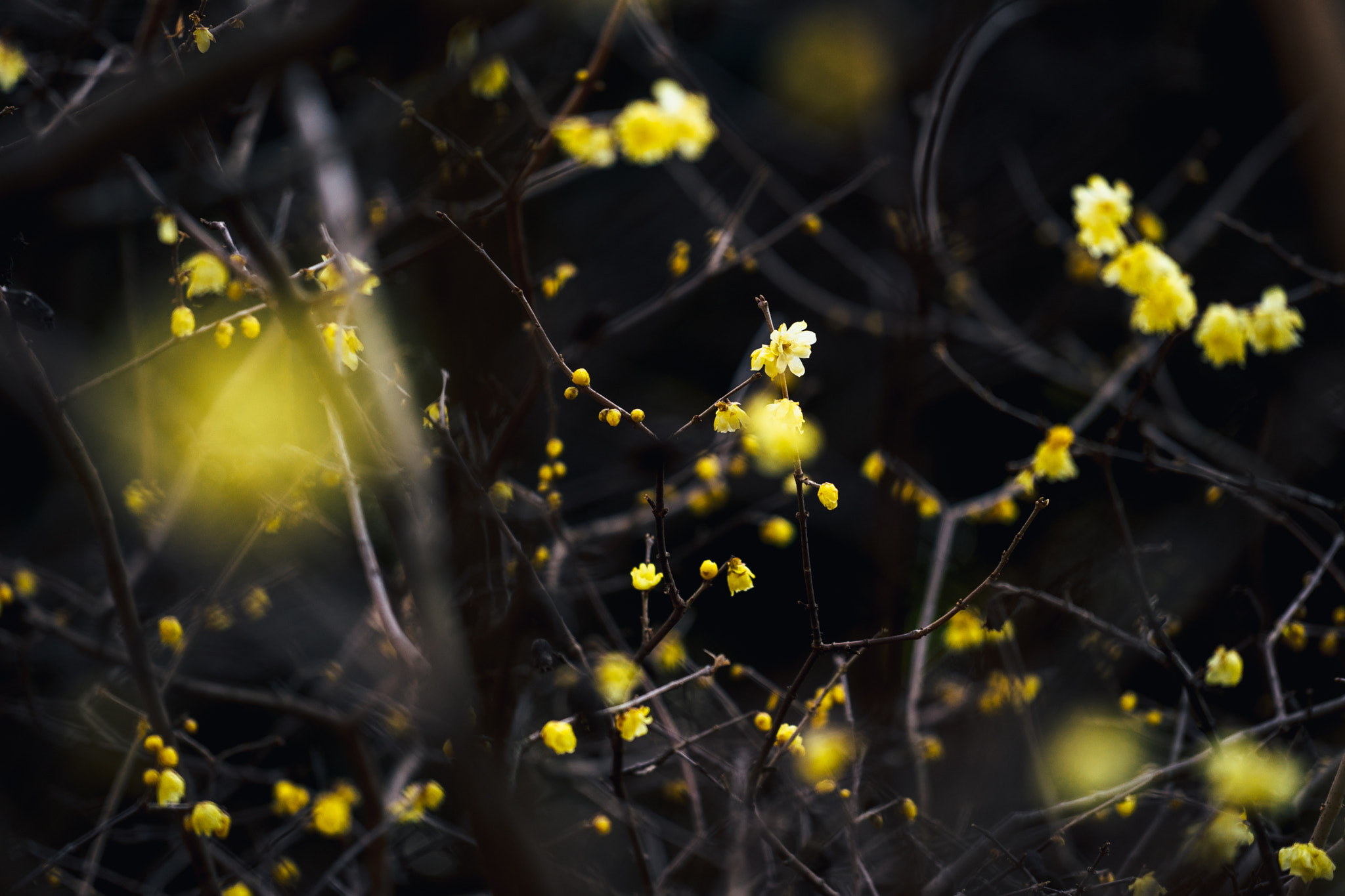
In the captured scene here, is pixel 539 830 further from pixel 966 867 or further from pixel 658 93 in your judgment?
pixel 658 93

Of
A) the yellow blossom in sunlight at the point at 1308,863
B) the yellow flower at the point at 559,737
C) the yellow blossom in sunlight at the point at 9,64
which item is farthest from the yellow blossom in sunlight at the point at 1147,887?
the yellow blossom in sunlight at the point at 9,64

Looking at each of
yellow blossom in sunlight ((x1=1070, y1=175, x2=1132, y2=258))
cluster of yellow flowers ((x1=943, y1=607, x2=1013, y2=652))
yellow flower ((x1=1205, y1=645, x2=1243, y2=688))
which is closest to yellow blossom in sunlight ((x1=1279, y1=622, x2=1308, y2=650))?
yellow flower ((x1=1205, y1=645, x2=1243, y2=688))

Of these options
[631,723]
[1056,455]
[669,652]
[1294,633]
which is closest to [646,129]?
[631,723]

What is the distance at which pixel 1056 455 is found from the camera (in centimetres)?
160

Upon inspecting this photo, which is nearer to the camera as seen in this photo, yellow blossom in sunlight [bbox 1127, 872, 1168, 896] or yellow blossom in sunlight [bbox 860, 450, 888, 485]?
yellow blossom in sunlight [bbox 1127, 872, 1168, 896]

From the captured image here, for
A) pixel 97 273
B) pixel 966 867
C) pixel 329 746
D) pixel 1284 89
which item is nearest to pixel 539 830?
pixel 966 867

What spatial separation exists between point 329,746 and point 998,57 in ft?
14.6

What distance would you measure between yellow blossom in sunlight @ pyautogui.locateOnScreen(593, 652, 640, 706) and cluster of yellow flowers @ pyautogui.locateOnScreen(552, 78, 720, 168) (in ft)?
2.64

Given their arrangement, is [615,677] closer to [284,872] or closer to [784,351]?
[784,351]

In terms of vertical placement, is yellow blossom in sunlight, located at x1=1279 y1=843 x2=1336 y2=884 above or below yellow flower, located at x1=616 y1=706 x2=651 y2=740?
below

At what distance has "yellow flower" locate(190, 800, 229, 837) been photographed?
132 cm

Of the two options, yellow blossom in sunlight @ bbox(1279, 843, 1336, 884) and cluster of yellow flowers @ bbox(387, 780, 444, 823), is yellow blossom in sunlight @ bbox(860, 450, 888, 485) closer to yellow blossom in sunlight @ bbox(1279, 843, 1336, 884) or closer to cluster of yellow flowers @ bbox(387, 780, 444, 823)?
yellow blossom in sunlight @ bbox(1279, 843, 1336, 884)

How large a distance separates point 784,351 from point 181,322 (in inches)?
44.7

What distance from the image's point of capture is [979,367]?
2.93 m
